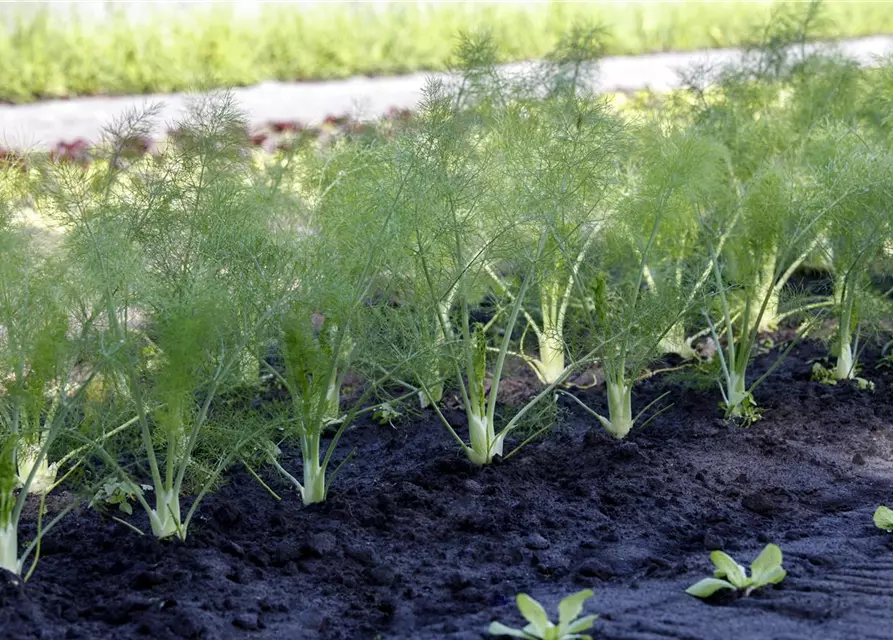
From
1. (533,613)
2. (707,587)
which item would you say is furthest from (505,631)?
(707,587)

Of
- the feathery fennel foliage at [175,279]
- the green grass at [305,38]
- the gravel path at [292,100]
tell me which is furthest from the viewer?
the green grass at [305,38]

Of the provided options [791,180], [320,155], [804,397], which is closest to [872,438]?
[804,397]

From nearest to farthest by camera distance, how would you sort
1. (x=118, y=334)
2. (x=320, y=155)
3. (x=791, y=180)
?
(x=118, y=334) < (x=791, y=180) < (x=320, y=155)

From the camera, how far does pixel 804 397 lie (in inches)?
190

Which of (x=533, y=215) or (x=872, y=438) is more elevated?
(x=533, y=215)

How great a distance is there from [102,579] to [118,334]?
2.21ft

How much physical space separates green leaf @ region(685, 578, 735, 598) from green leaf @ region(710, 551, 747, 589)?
19mm

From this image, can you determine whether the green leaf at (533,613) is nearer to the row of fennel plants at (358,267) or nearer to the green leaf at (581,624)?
the green leaf at (581,624)

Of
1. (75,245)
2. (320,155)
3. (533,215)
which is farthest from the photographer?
(320,155)

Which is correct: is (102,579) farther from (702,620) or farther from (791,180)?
(791,180)

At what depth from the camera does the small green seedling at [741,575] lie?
2879mm

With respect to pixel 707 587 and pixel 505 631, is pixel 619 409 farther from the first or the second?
pixel 505 631

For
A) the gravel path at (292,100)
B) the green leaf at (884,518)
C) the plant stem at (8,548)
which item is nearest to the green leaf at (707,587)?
the green leaf at (884,518)

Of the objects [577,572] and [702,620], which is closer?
[702,620]
